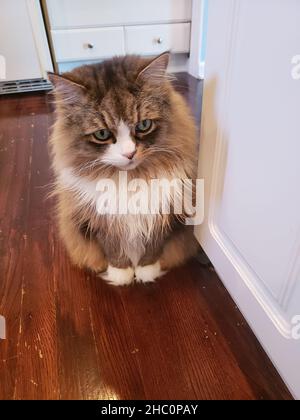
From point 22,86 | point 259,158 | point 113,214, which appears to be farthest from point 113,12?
point 259,158

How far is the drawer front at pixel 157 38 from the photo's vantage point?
2.73m

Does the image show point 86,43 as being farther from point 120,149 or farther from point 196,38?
point 120,149

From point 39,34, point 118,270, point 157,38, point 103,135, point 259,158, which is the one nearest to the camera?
point 259,158

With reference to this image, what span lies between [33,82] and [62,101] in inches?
87.0

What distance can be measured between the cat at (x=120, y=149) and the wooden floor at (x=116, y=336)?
0.13m

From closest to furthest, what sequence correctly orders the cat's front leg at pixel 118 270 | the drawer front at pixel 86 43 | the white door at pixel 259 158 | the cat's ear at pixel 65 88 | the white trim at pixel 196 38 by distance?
the white door at pixel 259 158, the cat's ear at pixel 65 88, the cat's front leg at pixel 118 270, the white trim at pixel 196 38, the drawer front at pixel 86 43

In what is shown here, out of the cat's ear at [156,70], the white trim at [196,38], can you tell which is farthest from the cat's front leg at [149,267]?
the white trim at [196,38]

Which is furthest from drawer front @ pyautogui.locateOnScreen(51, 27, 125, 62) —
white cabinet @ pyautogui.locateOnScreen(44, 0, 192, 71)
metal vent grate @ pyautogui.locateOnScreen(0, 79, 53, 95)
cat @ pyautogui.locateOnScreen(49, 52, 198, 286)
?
cat @ pyautogui.locateOnScreen(49, 52, 198, 286)

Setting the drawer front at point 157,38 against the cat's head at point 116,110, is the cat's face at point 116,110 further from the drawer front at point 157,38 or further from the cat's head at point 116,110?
the drawer front at point 157,38

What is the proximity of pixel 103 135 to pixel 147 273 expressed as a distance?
21.2 inches

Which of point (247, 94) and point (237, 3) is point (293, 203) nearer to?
point (247, 94)

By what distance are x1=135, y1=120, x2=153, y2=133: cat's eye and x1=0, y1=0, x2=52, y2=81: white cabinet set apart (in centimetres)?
218

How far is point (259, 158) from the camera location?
2.30ft

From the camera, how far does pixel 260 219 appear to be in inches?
29.5
